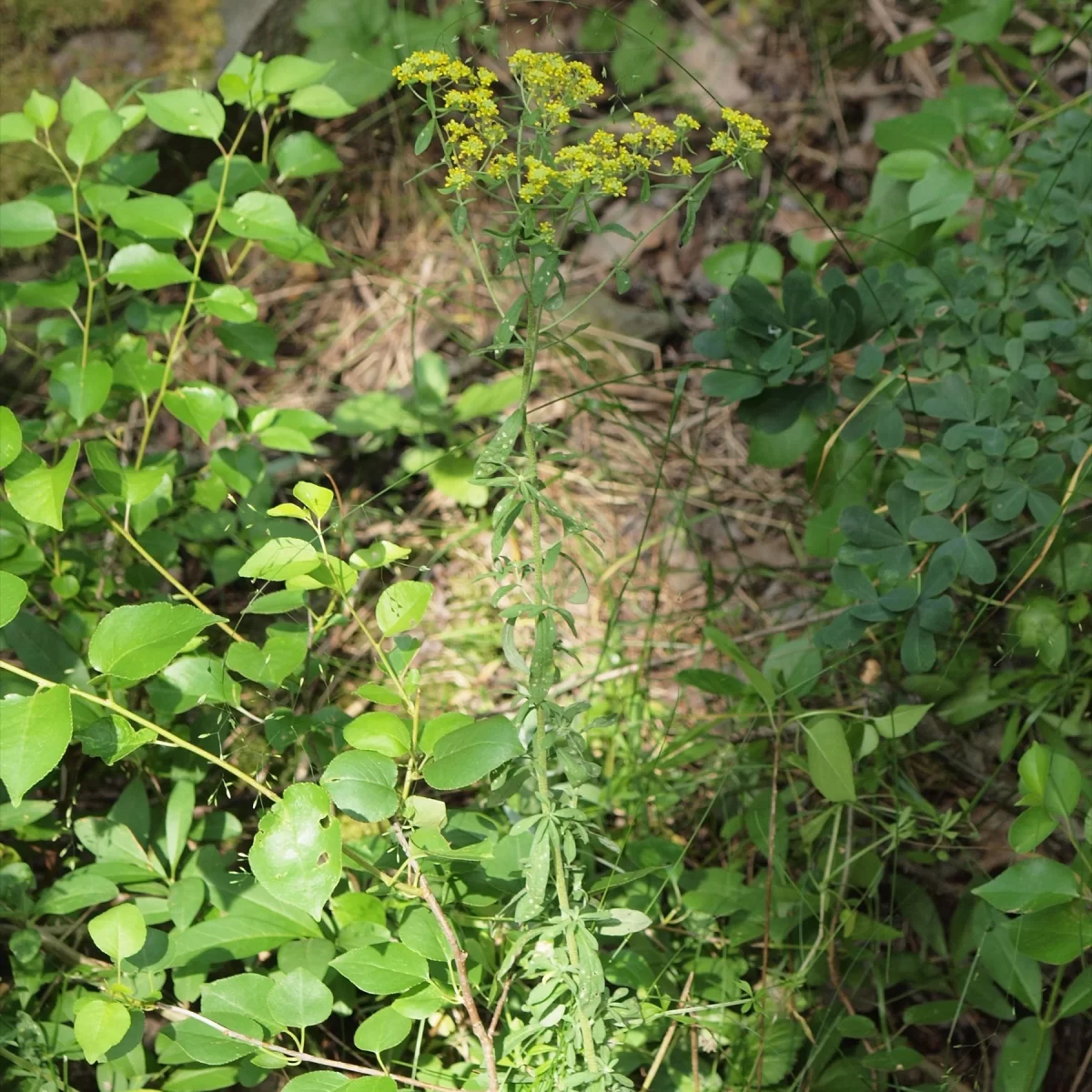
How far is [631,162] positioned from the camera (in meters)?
1.02

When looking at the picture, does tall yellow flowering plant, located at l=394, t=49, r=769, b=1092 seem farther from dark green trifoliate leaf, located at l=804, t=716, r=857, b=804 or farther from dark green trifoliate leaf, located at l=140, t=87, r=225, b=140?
dark green trifoliate leaf, located at l=140, t=87, r=225, b=140

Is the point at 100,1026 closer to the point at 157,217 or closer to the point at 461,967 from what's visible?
the point at 461,967

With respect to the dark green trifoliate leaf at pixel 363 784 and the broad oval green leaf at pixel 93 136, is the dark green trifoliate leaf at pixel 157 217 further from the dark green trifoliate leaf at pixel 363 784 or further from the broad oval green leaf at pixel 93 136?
the dark green trifoliate leaf at pixel 363 784

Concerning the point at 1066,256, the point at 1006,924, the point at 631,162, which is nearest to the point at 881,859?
the point at 1006,924

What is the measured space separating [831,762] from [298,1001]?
0.73 metres

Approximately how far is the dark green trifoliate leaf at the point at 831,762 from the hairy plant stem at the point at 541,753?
44cm

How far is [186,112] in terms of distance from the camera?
1.65m

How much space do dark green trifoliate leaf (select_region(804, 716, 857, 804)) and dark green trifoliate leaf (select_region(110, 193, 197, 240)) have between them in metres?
1.16

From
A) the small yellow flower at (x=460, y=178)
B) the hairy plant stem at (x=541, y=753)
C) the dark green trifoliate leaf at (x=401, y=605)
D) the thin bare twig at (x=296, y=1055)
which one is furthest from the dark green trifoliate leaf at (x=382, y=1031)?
the small yellow flower at (x=460, y=178)

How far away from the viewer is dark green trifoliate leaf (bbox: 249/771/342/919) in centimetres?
103

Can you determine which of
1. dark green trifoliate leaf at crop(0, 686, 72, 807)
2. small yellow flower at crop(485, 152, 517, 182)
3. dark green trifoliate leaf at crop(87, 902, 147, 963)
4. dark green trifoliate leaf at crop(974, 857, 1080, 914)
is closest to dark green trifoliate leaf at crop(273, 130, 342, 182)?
small yellow flower at crop(485, 152, 517, 182)

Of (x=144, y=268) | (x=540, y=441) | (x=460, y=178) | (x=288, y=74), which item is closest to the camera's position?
(x=460, y=178)

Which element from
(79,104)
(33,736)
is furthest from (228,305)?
(33,736)

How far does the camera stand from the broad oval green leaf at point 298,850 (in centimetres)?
103
